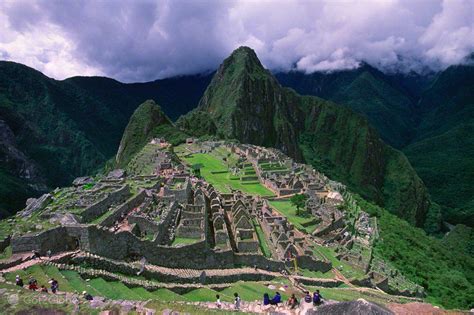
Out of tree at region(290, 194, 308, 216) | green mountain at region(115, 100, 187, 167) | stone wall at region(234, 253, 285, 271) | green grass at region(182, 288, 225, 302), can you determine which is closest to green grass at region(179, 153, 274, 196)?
tree at region(290, 194, 308, 216)

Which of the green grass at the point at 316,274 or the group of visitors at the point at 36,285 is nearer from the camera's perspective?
the group of visitors at the point at 36,285

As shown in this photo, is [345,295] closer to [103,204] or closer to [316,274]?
[316,274]

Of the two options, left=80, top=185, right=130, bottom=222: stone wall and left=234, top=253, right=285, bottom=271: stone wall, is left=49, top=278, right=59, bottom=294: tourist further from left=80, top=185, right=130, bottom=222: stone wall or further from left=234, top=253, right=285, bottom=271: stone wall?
left=234, top=253, right=285, bottom=271: stone wall

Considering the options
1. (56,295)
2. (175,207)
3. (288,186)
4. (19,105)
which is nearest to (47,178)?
(19,105)

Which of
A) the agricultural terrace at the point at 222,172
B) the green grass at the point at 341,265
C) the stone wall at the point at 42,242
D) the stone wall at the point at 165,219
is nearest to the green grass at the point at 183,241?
the stone wall at the point at 165,219

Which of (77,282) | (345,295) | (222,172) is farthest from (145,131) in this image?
(77,282)

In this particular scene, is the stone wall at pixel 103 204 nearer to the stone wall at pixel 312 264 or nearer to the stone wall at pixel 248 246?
the stone wall at pixel 248 246

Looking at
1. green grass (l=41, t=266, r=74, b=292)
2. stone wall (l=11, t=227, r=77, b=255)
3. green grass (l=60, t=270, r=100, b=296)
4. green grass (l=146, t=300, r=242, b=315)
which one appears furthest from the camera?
stone wall (l=11, t=227, r=77, b=255)

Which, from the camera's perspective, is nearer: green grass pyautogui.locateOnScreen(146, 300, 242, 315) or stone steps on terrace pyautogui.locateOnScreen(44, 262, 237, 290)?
green grass pyautogui.locateOnScreen(146, 300, 242, 315)
